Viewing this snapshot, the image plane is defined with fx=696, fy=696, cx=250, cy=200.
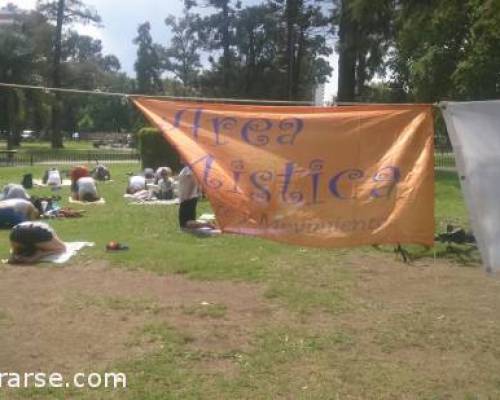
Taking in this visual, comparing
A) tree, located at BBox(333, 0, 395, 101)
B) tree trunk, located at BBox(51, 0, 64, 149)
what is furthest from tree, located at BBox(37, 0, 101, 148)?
tree, located at BBox(333, 0, 395, 101)

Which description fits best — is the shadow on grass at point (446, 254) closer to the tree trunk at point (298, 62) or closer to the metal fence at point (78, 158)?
the metal fence at point (78, 158)

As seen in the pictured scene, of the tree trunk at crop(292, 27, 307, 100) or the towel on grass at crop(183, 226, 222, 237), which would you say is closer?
the towel on grass at crop(183, 226, 222, 237)

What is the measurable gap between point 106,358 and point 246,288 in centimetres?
280

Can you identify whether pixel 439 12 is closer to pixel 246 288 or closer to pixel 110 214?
pixel 110 214

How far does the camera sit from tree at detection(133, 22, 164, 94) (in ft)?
270

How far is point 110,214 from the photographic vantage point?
50.8ft

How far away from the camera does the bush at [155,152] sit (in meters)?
25.7

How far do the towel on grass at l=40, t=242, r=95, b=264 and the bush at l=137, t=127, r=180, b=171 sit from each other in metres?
14.2

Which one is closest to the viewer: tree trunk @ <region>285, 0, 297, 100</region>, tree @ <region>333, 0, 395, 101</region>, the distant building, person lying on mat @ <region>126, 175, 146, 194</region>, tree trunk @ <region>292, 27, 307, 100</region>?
the distant building

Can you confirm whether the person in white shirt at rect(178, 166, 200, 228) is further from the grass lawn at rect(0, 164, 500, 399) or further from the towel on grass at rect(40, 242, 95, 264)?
the towel on grass at rect(40, 242, 95, 264)

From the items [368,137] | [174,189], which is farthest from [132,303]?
[174,189]

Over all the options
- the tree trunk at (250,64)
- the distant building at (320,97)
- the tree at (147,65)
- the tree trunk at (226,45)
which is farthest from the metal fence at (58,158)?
the tree at (147,65)

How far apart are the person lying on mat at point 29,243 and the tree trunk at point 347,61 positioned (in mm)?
17805

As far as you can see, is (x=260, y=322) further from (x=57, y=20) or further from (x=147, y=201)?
(x=57, y=20)
